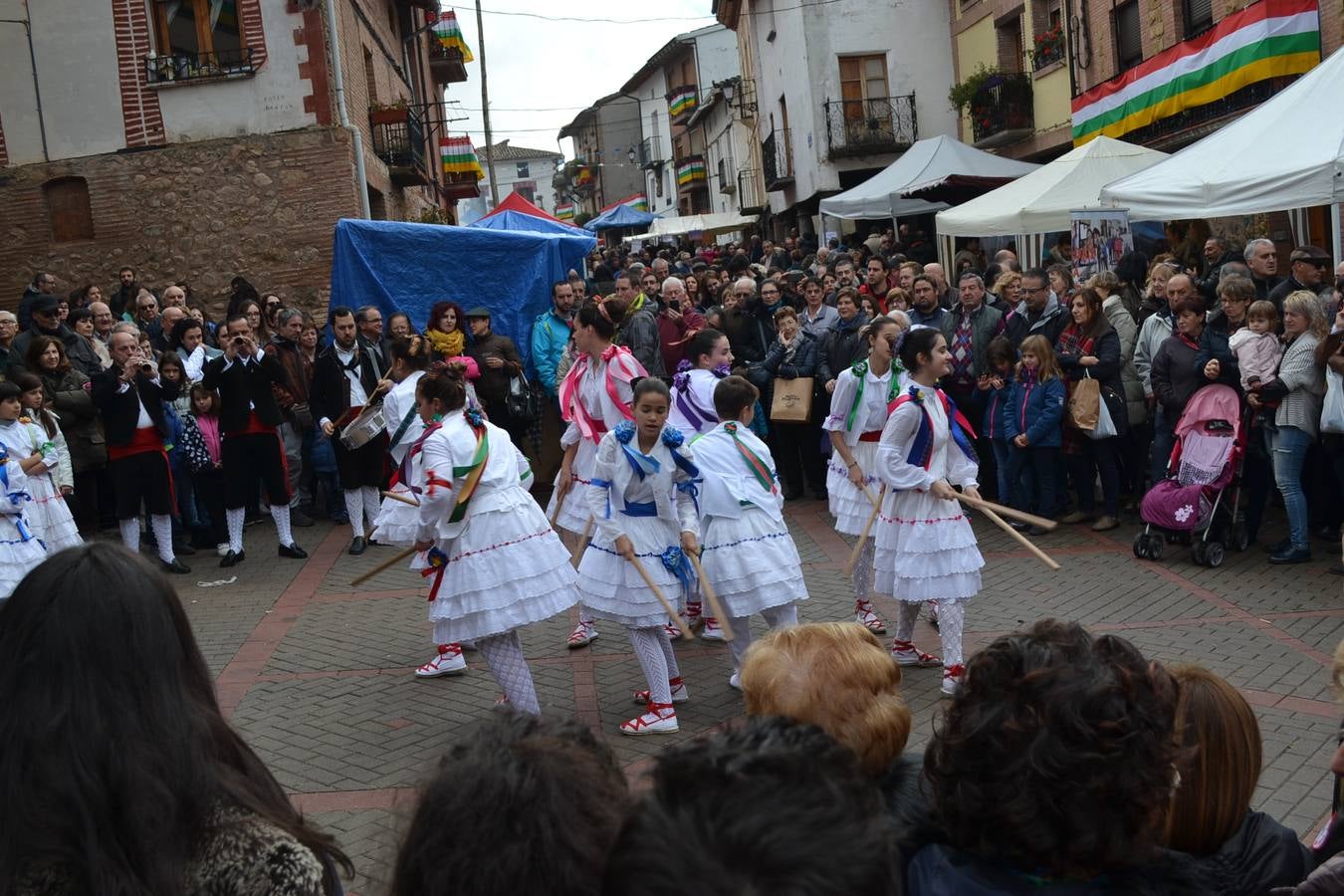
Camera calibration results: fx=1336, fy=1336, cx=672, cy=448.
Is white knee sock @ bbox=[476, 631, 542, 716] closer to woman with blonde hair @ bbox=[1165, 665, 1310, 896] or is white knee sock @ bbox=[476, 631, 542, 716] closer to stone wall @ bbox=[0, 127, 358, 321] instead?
woman with blonde hair @ bbox=[1165, 665, 1310, 896]

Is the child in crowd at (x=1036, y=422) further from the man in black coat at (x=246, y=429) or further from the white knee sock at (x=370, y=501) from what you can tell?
the man in black coat at (x=246, y=429)

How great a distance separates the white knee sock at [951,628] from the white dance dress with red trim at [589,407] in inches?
101

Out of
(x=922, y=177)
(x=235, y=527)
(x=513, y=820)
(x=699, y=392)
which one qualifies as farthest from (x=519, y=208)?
(x=513, y=820)

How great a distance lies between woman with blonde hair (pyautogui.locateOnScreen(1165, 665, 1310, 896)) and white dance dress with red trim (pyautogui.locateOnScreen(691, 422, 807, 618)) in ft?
13.1

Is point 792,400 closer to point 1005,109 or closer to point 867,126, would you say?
point 1005,109

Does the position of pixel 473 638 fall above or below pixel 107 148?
below

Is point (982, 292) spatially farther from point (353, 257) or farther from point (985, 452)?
point (353, 257)

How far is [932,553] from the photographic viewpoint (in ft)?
22.8

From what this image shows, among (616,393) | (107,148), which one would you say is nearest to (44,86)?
(107,148)

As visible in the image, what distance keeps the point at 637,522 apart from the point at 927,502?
1543mm

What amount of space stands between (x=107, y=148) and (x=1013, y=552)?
48.4 feet

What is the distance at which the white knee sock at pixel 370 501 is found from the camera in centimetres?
1222

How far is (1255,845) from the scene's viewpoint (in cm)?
274

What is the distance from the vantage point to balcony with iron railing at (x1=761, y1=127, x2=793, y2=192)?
129 ft
